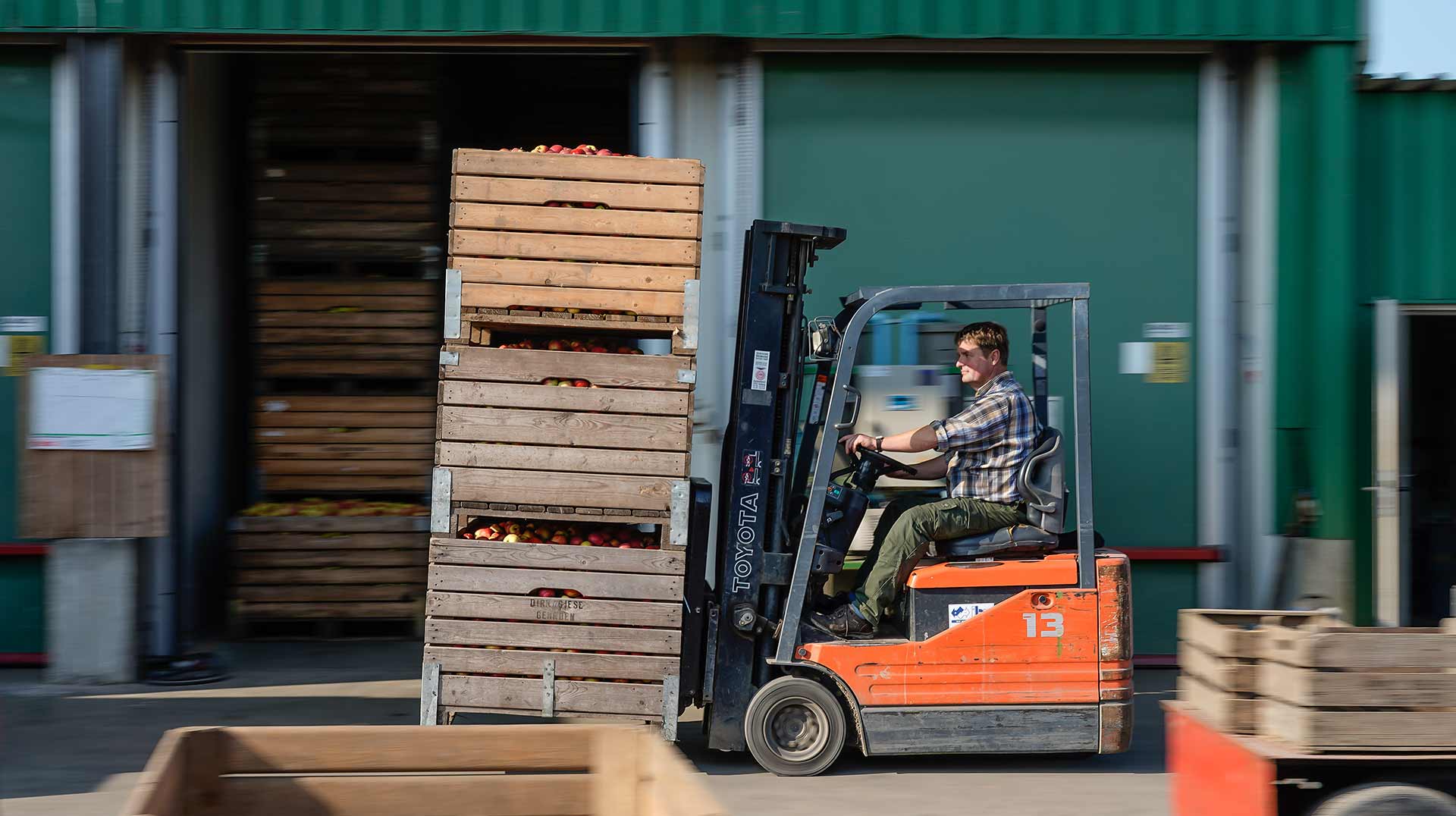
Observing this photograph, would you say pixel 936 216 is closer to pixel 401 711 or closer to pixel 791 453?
pixel 791 453

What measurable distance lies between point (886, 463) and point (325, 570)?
474cm

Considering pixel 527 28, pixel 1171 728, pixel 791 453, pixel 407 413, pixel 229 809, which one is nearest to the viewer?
pixel 229 809

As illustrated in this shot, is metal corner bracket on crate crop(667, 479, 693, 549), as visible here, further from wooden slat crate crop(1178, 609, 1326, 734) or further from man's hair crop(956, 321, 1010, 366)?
wooden slat crate crop(1178, 609, 1326, 734)

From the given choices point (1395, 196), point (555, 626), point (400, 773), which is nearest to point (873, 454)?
point (555, 626)

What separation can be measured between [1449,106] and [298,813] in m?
8.05

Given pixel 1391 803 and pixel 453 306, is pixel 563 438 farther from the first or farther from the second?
pixel 1391 803

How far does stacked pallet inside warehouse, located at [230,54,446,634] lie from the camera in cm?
941

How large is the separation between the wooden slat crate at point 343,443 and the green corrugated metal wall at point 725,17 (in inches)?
108

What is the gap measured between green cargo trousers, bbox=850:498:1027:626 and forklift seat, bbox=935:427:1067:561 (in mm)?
48

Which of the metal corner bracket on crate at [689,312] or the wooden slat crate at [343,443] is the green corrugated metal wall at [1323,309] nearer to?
the metal corner bracket on crate at [689,312]

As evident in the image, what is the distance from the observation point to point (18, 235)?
803 cm

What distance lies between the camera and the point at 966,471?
5.86 m

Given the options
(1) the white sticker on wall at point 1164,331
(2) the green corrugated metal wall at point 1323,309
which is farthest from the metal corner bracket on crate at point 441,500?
(2) the green corrugated metal wall at point 1323,309

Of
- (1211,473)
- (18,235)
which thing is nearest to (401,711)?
(18,235)
